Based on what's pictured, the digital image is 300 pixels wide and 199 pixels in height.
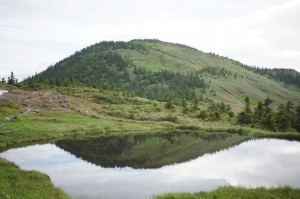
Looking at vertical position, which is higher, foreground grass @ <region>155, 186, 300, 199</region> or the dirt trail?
the dirt trail

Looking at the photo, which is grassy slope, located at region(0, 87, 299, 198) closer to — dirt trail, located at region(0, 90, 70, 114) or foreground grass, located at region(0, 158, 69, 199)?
foreground grass, located at region(0, 158, 69, 199)

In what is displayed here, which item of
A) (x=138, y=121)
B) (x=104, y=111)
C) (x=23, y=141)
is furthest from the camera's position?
(x=104, y=111)

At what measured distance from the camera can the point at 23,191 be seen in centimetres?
2959

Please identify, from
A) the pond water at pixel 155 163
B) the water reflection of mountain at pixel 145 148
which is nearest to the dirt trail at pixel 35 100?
the water reflection of mountain at pixel 145 148

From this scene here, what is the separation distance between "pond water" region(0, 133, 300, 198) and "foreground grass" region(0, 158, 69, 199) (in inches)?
116

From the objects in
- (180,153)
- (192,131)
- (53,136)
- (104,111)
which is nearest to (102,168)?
(180,153)

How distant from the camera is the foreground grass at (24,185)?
28.7m

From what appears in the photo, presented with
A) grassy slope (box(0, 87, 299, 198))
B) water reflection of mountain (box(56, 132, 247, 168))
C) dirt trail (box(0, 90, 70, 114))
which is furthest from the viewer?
dirt trail (box(0, 90, 70, 114))


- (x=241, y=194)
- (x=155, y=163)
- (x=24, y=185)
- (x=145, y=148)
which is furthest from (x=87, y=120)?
(x=241, y=194)

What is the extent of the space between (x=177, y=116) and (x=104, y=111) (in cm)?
2533

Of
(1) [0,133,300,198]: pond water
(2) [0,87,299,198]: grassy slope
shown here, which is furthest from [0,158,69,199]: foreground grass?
(1) [0,133,300,198]: pond water

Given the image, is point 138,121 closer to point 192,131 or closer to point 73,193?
point 192,131

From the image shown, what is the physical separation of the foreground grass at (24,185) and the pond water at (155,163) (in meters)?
2.94

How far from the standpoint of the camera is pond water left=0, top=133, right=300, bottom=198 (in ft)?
133
